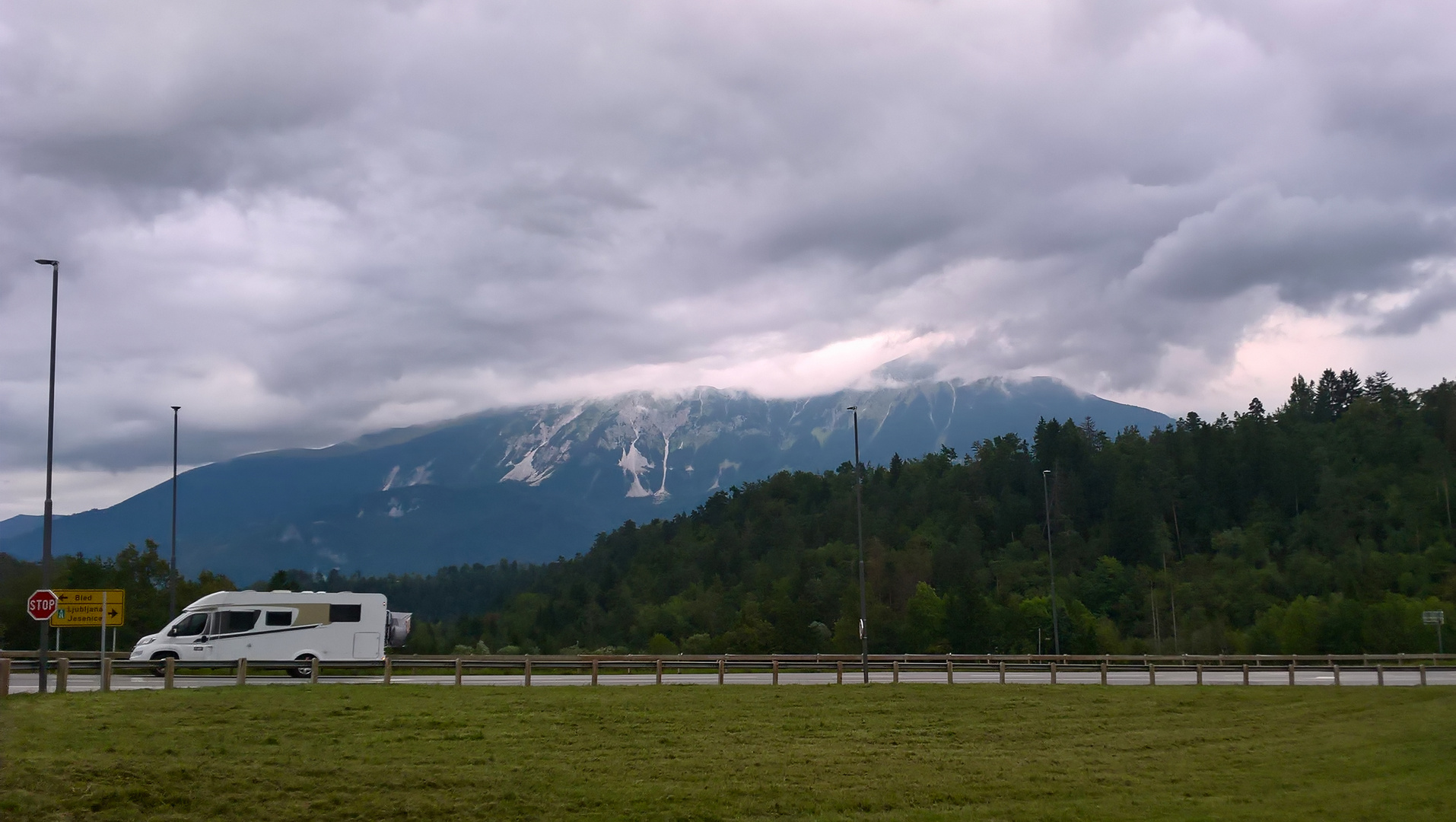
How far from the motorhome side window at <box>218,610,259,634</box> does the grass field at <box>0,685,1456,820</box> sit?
397 inches

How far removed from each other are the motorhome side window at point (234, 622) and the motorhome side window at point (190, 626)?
62 centimetres

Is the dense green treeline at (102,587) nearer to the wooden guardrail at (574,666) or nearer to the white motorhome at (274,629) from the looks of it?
the wooden guardrail at (574,666)

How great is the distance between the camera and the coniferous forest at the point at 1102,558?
110 metres

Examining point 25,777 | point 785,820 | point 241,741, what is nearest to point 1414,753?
point 785,820

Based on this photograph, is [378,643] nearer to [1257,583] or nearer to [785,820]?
[785,820]

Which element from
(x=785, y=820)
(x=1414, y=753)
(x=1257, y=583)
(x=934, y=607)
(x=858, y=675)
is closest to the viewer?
(x=785, y=820)

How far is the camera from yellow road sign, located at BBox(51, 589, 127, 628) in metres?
35.9

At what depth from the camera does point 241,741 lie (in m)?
23.2

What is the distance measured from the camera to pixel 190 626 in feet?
135

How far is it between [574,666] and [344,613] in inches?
365

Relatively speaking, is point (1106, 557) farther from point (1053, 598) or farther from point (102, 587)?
point (102, 587)

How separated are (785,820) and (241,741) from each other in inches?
454

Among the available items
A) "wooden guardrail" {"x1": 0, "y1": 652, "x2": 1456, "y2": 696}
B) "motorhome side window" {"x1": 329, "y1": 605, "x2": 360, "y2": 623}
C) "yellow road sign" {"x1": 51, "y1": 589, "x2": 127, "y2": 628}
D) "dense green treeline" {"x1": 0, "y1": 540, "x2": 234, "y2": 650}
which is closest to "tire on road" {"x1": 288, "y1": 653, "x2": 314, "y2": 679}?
"wooden guardrail" {"x1": 0, "y1": 652, "x2": 1456, "y2": 696}

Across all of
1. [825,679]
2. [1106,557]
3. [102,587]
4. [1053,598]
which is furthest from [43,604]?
[1106,557]
